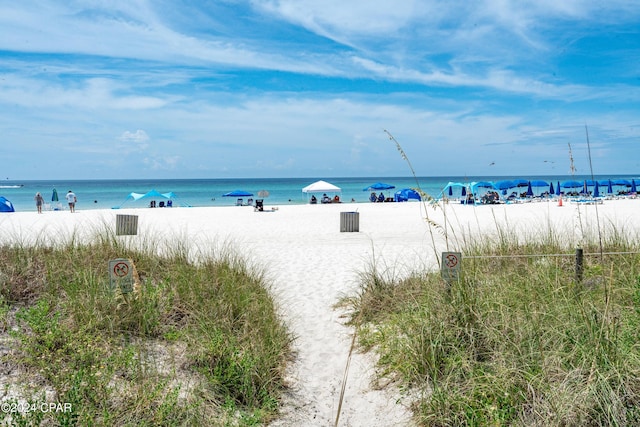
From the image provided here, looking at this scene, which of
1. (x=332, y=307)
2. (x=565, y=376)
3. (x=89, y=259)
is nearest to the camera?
(x=565, y=376)

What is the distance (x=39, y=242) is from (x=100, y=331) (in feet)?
10.5

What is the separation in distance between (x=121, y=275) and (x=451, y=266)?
3008mm

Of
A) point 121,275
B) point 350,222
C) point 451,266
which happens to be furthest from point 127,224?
point 451,266

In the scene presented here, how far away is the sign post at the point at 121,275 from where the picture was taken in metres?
4.47

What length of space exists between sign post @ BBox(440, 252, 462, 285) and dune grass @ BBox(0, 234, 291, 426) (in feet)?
5.47

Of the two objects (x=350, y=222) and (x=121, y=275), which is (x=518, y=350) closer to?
(x=121, y=275)

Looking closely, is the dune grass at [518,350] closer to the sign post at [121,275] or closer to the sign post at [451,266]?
the sign post at [451,266]

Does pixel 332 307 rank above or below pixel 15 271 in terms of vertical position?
below

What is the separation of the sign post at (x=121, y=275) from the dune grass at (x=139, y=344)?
10 cm

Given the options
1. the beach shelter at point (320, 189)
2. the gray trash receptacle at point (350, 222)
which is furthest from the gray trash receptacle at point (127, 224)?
the beach shelter at point (320, 189)

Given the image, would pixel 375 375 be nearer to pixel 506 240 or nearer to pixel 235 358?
pixel 235 358

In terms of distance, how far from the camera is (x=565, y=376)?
3.22 metres

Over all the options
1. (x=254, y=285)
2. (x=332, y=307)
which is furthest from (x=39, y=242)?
(x=332, y=307)

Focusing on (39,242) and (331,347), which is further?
(39,242)
